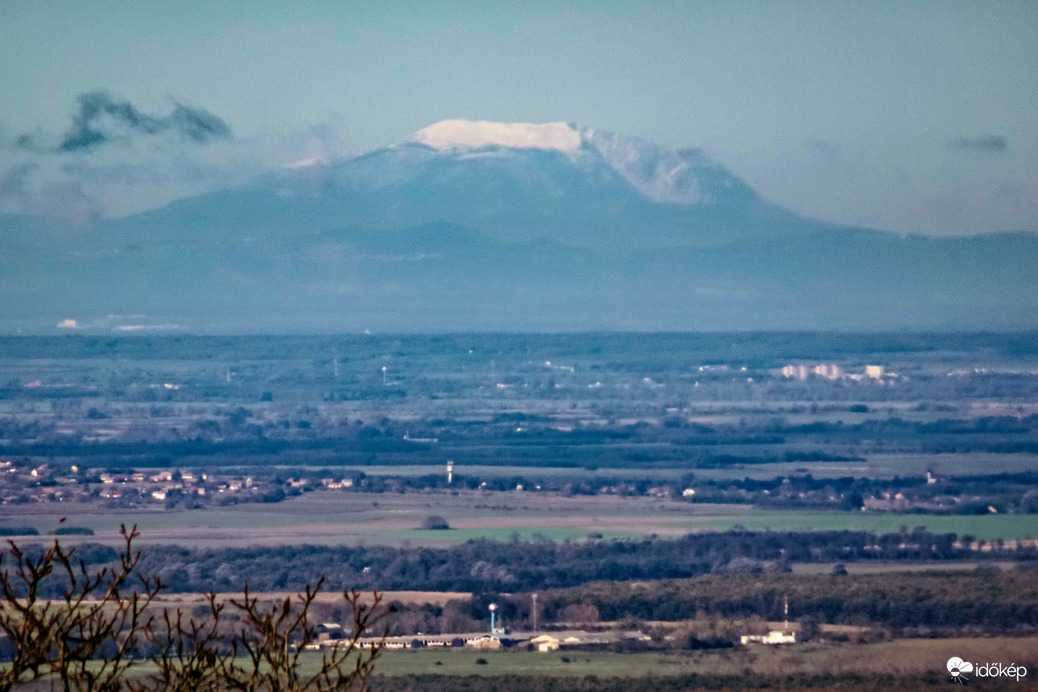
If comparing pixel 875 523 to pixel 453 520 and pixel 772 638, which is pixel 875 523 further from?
pixel 772 638

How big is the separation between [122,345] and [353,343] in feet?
60.3

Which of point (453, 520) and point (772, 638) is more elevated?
point (772, 638)

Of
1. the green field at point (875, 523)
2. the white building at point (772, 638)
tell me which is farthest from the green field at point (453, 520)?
the white building at point (772, 638)

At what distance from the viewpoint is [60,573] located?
3828 centimetres

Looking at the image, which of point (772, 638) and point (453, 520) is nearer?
point (772, 638)

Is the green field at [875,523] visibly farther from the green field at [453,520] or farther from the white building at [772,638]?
the white building at [772,638]

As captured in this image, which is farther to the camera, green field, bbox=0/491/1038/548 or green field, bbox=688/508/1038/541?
green field, bbox=688/508/1038/541

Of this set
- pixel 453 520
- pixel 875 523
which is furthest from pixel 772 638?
pixel 453 520

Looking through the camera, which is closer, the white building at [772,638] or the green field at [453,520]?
the white building at [772,638]

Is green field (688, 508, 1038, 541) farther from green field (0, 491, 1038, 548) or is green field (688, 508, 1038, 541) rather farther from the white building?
the white building

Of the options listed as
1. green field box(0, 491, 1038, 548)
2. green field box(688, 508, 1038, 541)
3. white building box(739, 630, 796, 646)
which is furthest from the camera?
green field box(688, 508, 1038, 541)

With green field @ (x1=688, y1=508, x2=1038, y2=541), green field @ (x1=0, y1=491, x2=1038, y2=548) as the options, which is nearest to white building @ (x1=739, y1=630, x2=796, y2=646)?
green field @ (x1=0, y1=491, x2=1038, y2=548)

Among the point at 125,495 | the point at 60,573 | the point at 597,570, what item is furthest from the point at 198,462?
the point at 597,570

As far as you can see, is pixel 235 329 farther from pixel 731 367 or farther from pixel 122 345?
pixel 731 367
